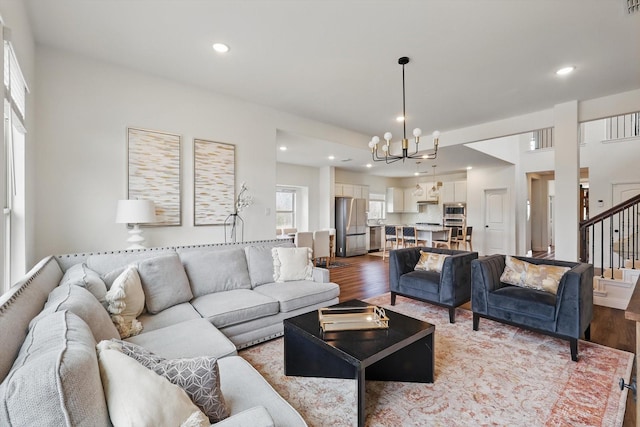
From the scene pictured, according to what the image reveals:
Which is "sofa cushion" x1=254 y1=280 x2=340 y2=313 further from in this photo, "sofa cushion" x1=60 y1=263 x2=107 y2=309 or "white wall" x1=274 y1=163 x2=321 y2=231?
"white wall" x1=274 y1=163 x2=321 y2=231

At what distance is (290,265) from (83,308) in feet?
6.72

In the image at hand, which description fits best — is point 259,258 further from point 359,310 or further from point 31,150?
point 31,150

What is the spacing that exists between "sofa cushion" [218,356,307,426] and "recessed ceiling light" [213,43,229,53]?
8.67ft

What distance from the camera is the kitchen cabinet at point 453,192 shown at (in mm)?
8766

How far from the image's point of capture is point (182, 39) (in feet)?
8.55

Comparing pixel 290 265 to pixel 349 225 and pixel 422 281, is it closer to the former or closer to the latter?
pixel 422 281

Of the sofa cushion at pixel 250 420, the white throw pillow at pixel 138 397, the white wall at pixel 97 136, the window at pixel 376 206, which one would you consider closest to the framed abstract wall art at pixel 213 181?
the white wall at pixel 97 136

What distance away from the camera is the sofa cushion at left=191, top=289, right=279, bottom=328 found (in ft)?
7.69

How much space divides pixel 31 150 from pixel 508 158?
8.56 metres

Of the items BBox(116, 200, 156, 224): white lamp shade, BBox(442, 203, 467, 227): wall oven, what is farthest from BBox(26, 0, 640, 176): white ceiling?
BBox(442, 203, 467, 227): wall oven

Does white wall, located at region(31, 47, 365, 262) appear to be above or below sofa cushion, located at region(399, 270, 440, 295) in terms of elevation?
above

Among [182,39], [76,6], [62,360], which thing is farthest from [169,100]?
[62,360]

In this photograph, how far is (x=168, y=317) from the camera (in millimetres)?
2240

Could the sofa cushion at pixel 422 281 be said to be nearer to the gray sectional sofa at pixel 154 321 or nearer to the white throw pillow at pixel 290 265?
the gray sectional sofa at pixel 154 321
